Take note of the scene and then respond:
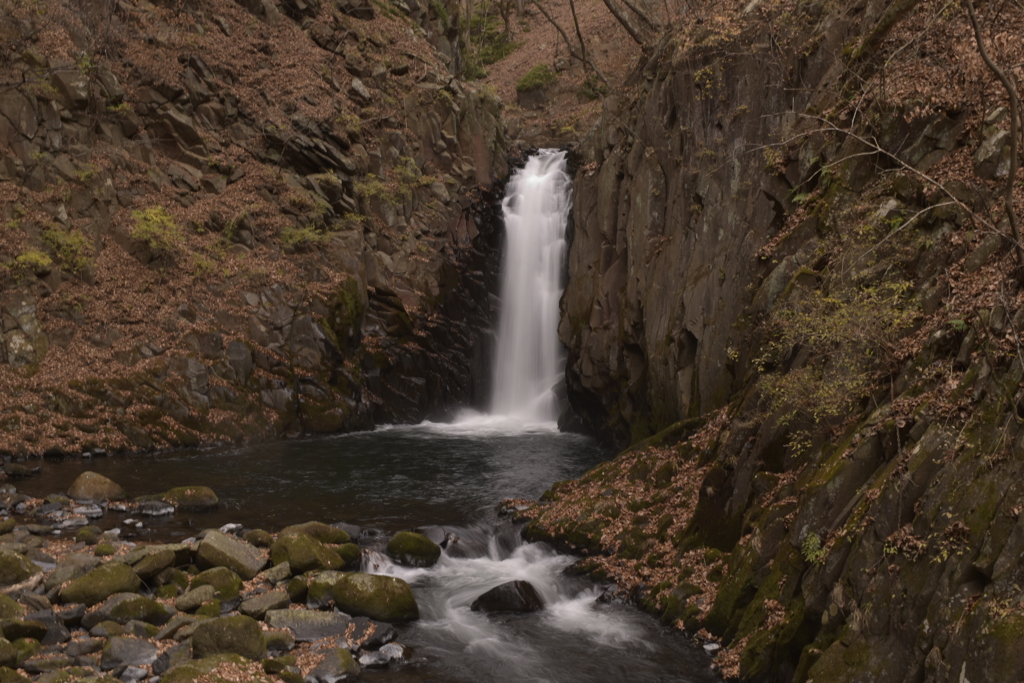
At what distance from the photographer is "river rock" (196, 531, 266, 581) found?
9.67 meters

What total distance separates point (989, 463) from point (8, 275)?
19320mm

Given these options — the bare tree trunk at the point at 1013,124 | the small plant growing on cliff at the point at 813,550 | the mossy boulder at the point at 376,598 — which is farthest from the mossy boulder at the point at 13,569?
the bare tree trunk at the point at 1013,124

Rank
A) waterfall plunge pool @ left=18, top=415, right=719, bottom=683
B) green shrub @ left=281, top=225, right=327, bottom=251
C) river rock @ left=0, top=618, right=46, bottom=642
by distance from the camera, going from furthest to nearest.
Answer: green shrub @ left=281, top=225, right=327, bottom=251, waterfall plunge pool @ left=18, top=415, right=719, bottom=683, river rock @ left=0, top=618, right=46, bottom=642

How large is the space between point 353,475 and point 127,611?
790 centimetres

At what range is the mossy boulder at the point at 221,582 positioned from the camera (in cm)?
899

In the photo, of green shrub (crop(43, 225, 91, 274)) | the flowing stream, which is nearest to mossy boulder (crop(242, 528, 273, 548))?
the flowing stream

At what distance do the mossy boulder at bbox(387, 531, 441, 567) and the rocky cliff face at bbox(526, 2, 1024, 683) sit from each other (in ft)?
6.22

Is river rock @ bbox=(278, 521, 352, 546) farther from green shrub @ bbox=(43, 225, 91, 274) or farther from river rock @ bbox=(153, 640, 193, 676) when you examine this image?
green shrub @ bbox=(43, 225, 91, 274)

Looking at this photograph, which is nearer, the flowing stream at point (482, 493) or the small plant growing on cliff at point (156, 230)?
the flowing stream at point (482, 493)

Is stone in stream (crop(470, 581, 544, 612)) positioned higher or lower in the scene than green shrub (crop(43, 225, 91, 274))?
lower

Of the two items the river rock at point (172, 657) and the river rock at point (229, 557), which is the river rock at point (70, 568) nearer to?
the river rock at point (229, 557)

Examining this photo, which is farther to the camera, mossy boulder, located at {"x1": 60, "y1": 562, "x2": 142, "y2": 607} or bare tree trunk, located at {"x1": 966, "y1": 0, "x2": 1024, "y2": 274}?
mossy boulder, located at {"x1": 60, "y1": 562, "x2": 142, "y2": 607}

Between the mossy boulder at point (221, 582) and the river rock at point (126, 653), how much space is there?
1470 millimetres

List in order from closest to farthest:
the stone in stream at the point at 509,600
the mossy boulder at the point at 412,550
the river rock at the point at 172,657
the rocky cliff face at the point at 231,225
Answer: the river rock at the point at 172,657, the stone in stream at the point at 509,600, the mossy boulder at the point at 412,550, the rocky cliff face at the point at 231,225
